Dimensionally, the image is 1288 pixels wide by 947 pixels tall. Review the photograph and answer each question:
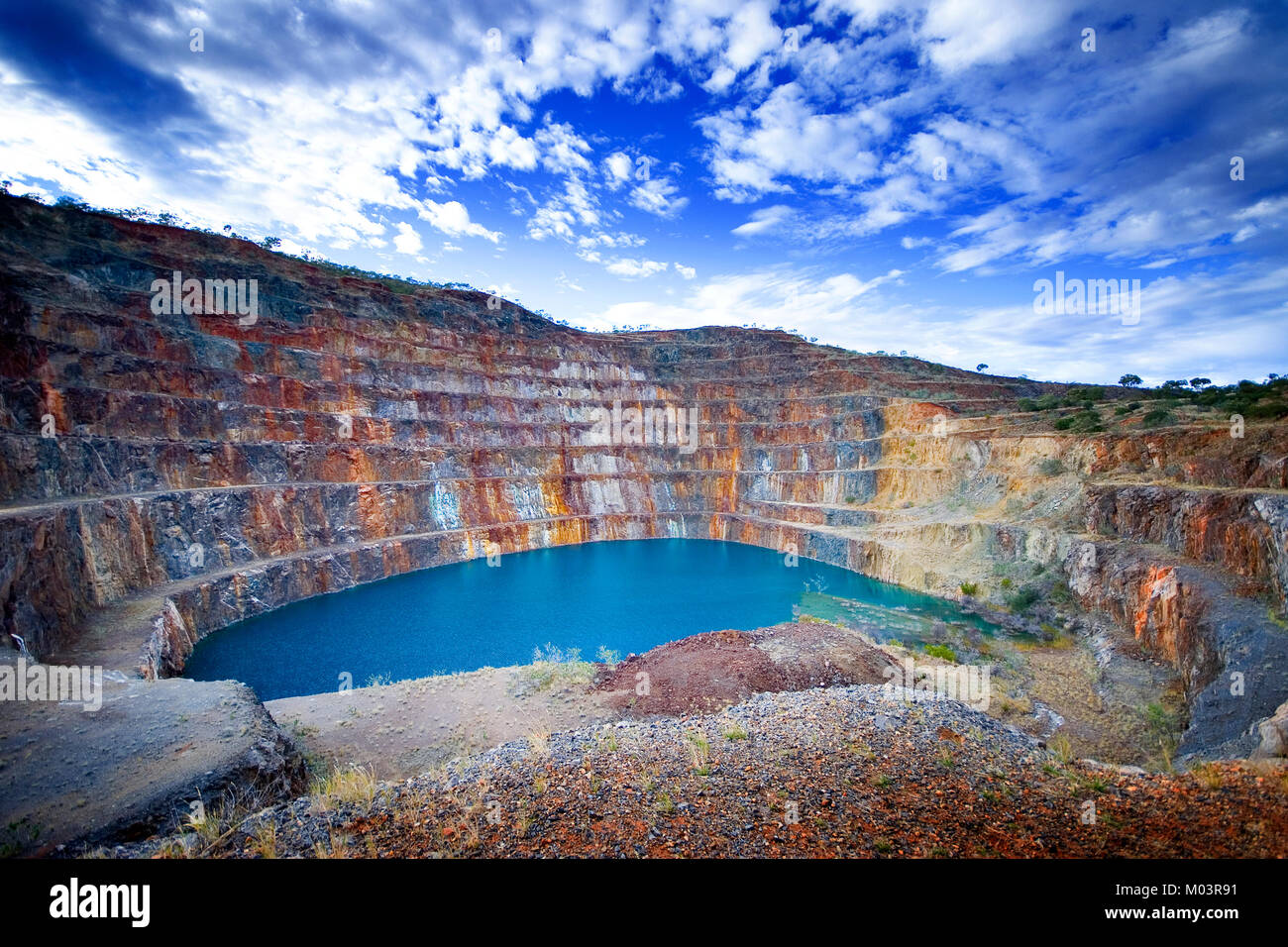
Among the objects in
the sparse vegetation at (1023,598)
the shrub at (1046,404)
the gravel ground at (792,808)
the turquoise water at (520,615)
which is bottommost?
the turquoise water at (520,615)

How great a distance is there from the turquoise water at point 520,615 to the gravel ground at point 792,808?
12.6 metres

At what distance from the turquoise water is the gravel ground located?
41.4ft

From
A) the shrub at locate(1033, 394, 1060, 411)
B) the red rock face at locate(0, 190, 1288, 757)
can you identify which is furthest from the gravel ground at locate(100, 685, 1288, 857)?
the shrub at locate(1033, 394, 1060, 411)

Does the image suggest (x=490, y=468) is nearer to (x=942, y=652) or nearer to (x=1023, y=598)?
(x=942, y=652)

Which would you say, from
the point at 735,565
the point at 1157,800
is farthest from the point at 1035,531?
the point at 1157,800

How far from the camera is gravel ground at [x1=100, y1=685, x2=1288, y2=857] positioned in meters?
5.66

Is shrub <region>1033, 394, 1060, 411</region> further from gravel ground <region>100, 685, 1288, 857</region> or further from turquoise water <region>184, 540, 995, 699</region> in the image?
gravel ground <region>100, 685, 1288, 857</region>

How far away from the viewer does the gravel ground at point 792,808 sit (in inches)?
223

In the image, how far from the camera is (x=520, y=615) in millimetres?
25781

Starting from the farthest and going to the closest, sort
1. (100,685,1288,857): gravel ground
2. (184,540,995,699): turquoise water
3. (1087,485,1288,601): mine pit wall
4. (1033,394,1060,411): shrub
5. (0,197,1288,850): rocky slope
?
(1033,394,1060,411): shrub
(184,540,995,699): turquoise water
(0,197,1288,850): rocky slope
(1087,485,1288,601): mine pit wall
(100,685,1288,857): gravel ground

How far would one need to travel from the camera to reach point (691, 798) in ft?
22.6

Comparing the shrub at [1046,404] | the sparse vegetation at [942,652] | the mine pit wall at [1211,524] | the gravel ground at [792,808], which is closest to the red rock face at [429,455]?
the mine pit wall at [1211,524]

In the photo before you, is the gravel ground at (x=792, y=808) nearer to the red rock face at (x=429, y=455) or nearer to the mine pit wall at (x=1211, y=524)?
the red rock face at (x=429, y=455)
